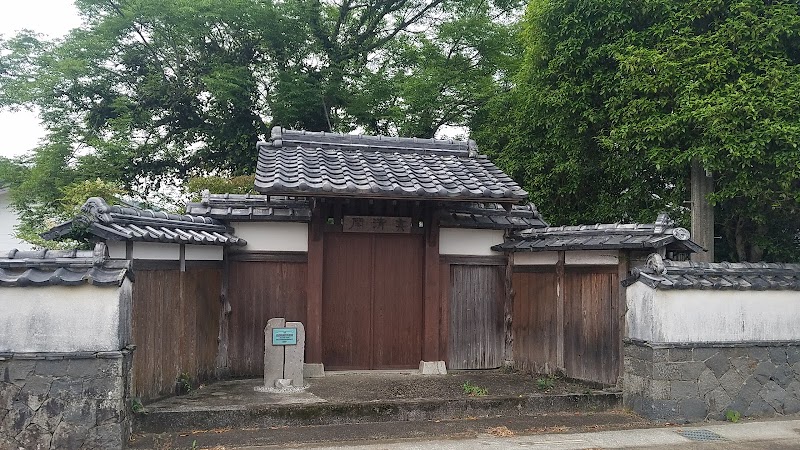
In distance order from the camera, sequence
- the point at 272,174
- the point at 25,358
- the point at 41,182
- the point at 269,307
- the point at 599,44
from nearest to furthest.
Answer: the point at 25,358 < the point at 272,174 < the point at 269,307 < the point at 599,44 < the point at 41,182

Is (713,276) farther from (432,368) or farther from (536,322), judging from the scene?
(432,368)

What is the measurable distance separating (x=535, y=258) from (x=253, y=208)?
4.81 meters

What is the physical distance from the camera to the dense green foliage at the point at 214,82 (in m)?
20.0

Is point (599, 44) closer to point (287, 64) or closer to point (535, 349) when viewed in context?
point (535, 349)

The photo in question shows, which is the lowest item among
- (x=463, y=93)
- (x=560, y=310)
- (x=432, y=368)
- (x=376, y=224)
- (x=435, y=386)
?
(x=435, y=386)

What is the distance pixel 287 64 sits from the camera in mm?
22375

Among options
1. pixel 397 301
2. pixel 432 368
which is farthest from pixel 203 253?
pixel 432 368

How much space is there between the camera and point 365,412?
25.5 ft

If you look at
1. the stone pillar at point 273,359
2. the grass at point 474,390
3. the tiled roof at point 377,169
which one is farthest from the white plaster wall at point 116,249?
the grass at point 474,390

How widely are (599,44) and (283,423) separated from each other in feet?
30.7

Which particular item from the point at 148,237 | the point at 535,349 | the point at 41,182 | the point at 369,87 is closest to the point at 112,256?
the point at 148,237

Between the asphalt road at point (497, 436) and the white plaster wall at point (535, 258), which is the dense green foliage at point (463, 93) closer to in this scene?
the white plaster wall at point (535, 258)

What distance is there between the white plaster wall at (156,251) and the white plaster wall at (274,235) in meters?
1.71

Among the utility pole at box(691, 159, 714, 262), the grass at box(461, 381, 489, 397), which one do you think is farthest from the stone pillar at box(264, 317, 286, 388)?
the utility pole at box(691, 159, 714, 262)
